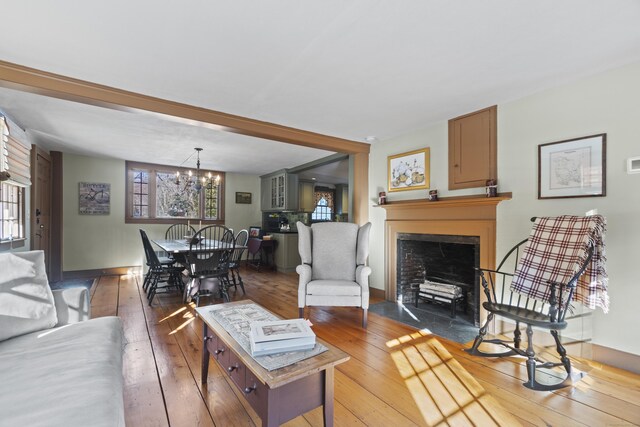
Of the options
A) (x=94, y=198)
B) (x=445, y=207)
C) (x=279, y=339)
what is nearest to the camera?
(x=279, y=339)

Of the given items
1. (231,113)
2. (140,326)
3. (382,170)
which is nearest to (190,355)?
(140,326)

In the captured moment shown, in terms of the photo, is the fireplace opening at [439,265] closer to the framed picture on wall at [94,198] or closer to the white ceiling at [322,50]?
the white ceiling at [322,50]

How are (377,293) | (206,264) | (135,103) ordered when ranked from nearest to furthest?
1. (135,103)
2. (206,264)
3. (377,293)

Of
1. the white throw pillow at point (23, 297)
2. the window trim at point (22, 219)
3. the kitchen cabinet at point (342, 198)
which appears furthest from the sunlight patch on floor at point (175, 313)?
the kitchen cabinet at point (342, 198)

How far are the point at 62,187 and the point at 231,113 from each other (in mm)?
4190

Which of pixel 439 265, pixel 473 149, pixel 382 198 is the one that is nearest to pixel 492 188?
pixel 473 149

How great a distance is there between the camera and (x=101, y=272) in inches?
223

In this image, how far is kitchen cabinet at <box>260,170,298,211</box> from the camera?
6.55m

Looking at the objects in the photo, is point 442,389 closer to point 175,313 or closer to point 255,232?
point 175,313

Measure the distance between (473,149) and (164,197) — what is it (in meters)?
5.88

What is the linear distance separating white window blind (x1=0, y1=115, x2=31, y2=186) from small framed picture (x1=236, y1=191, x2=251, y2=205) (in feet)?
13.1

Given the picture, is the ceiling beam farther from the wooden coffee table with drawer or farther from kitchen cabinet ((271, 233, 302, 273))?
kitchen cabinet ((271, 233, 302, 273))

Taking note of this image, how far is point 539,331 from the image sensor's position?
263 cm

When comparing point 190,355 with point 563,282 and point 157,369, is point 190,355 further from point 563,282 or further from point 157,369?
point 563,282
